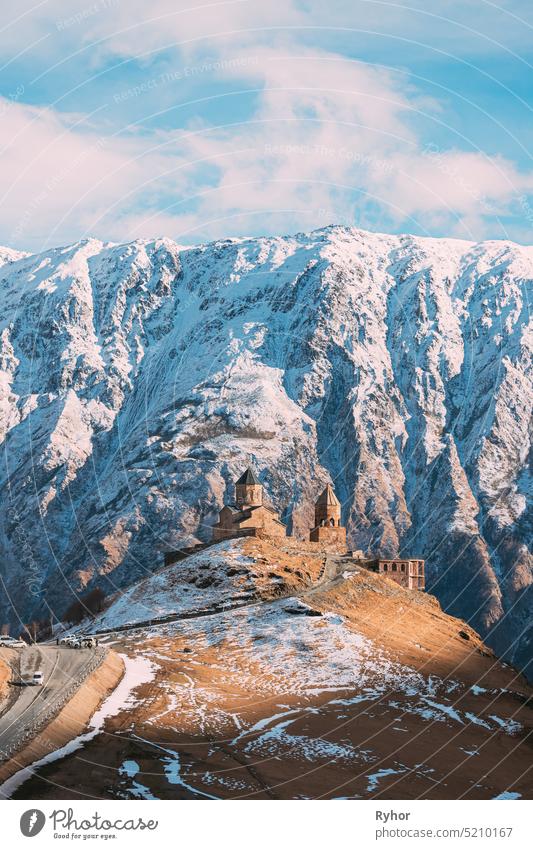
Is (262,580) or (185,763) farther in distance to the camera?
(262,580)

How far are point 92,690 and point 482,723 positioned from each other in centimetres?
4281

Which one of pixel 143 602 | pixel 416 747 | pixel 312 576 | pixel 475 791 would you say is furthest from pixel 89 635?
pixel 475 791

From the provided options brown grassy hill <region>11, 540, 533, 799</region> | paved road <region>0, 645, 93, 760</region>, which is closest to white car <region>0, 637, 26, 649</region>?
paved road <region>0, 645, 93, 760</region>

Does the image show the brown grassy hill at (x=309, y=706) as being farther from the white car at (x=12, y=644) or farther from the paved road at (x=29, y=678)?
the white car at (x=12, y=644)

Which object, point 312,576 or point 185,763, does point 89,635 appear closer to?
point 312,576

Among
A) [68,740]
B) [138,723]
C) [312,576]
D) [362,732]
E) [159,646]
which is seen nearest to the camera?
[68,740]

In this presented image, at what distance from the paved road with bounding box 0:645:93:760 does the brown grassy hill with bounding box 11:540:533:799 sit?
17.8 feet

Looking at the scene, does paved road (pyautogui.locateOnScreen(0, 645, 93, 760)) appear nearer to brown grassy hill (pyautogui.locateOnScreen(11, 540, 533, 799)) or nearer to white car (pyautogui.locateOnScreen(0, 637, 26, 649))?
white car (pyautogui.locateOnScreen(0, 637, 26, 649))

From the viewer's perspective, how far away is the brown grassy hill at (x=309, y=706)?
9419cm

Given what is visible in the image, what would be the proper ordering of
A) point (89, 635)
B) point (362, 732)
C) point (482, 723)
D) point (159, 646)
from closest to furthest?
point (362, 732)
point (482, 723)
point (159, 646)
point (89, 635)

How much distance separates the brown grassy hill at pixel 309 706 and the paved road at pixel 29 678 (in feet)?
17.8

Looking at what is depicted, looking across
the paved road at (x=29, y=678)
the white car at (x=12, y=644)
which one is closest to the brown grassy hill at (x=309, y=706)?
the paved road at (x=29, y=678)

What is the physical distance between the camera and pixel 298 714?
119188mm

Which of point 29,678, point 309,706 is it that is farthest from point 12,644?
point 309,706
